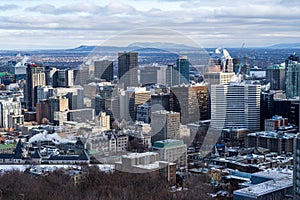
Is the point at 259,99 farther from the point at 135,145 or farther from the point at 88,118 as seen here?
the point at 135,145

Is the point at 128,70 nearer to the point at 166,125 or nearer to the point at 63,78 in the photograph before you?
the point at 166,125

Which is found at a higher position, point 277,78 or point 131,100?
point 277,78

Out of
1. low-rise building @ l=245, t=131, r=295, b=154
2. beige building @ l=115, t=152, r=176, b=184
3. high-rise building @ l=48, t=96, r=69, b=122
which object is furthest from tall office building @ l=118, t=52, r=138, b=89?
beige building @ l=115, t=152, r=176, b=184

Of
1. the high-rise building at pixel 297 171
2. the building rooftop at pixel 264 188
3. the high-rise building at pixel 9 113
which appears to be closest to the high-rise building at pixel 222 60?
the high-rise building at pixel 9 113

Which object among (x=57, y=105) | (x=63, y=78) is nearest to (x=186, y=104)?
(x=57, y=105)

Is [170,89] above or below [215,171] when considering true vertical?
above

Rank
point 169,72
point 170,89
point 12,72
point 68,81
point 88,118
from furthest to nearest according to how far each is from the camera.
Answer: point 12,72 < point 68,81 < point 88,118 < point 169,72 < point 170,89

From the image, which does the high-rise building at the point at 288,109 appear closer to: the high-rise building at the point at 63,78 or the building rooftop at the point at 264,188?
the high-rise building at the point at 63,78

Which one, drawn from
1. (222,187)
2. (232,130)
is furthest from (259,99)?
(222,187)
